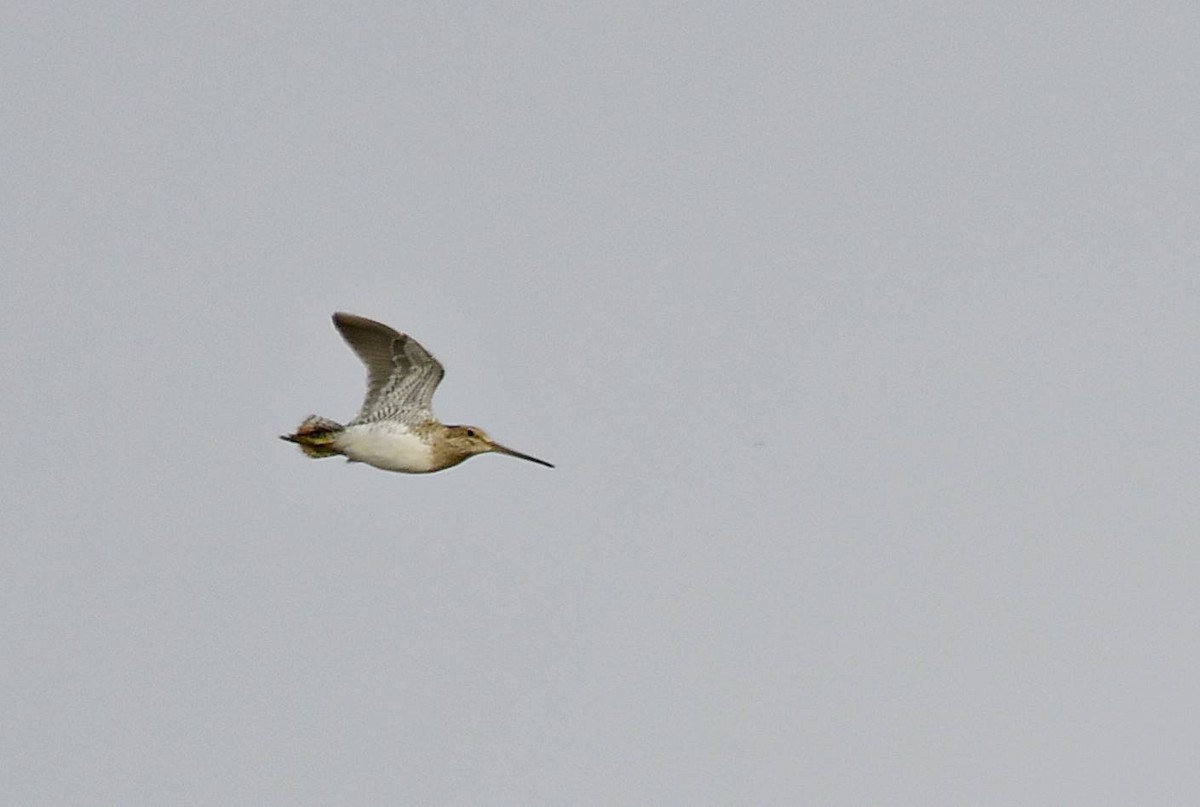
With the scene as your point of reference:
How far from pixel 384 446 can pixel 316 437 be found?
2.85 feet

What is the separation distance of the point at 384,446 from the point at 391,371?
97cm

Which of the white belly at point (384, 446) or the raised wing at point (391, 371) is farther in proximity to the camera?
the white belly at point (384, 446)

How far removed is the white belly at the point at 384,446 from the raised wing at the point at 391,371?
0.14 m

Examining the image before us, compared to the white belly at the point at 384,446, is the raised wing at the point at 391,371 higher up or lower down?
higher up

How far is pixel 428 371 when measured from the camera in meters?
31.8

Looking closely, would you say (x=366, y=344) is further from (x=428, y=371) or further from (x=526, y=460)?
(x=526, y=460)

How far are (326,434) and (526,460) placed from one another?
2826 millimetres

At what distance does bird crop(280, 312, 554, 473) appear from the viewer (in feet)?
104

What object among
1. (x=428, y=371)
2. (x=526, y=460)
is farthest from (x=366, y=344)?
(x=526, y=460)

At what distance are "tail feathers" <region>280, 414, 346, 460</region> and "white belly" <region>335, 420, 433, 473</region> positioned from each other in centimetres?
11

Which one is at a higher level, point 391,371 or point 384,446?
point 391,371

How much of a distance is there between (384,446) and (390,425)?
294 mm

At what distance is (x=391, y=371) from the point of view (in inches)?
1252

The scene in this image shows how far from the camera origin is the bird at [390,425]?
104 feet
